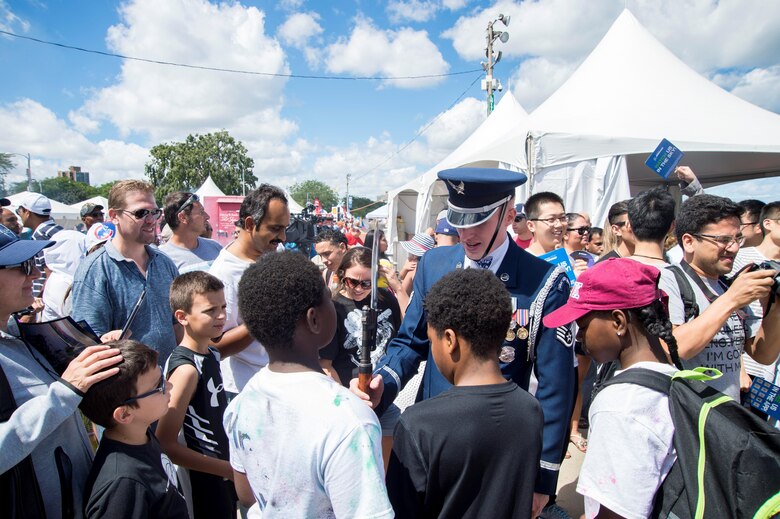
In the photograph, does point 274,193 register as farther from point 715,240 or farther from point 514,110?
point 514,110

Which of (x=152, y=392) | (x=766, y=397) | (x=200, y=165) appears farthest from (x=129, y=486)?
(x=200, y=165)

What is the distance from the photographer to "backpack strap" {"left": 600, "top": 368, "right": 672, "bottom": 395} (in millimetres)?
1388

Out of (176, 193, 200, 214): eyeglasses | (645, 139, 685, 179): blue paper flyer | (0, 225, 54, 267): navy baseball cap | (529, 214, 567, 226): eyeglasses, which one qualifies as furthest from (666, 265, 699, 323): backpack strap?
(176, 193, 200, 214): eyeglasses

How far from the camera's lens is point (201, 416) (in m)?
2.29

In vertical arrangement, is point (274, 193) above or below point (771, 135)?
below

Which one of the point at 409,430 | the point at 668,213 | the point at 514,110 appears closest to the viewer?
the point at 409,430

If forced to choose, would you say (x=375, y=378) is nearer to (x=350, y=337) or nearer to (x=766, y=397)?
(x=350, y=337)

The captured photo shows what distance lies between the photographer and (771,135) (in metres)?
7.27

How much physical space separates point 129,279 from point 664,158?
16.5 feet

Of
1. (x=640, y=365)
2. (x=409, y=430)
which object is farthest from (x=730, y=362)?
(x=409, y=430)

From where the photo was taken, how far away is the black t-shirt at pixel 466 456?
139 centimetres

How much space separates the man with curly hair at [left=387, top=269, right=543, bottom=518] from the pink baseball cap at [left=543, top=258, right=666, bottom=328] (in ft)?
0.96

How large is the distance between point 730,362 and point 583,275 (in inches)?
54.0

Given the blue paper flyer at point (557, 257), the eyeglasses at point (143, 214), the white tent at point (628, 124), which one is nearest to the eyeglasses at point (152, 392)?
the eyeglasses at point (143, 214)
